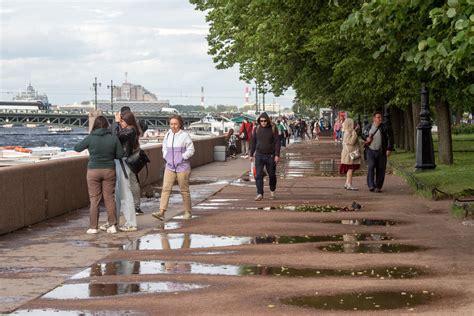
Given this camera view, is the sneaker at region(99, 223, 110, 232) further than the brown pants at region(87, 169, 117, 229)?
Yes

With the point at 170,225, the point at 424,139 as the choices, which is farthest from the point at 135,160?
the point at 424,139

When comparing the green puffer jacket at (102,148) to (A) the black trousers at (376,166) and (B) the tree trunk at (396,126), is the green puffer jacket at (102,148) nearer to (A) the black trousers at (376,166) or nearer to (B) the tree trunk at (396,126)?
(A) the black trousers at (376,166)

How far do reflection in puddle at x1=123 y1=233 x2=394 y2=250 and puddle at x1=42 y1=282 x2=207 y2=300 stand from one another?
2829 mm

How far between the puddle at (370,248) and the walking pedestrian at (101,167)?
3542 millimetres

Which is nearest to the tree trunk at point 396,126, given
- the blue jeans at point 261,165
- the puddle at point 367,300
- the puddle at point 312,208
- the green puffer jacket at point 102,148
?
the blue jeans at point 261,165

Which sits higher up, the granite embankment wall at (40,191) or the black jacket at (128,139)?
the black jacket at (128,139)

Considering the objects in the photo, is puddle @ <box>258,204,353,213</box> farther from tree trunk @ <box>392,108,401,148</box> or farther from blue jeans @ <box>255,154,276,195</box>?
tree trunk @ <box>392,108,401,148</box>

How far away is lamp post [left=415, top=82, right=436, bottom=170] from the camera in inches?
1001

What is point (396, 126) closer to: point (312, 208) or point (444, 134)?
point (444, 134)

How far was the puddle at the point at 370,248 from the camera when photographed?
489 inches

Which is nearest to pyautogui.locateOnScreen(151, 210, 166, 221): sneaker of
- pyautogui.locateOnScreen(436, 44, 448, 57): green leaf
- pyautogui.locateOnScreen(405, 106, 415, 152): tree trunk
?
pyautogui.locateOnScreen(436, 44, 448, 57): green leaf

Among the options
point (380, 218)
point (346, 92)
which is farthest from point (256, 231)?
point (346, 92)

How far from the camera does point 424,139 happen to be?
25516mm

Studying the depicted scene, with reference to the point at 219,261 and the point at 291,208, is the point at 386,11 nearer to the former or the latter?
the point at 219,261
